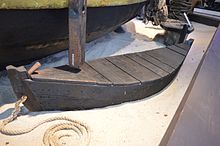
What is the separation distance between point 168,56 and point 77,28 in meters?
0.95

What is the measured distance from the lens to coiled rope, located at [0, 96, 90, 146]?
1214 mm

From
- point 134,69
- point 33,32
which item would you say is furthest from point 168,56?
point 33,32

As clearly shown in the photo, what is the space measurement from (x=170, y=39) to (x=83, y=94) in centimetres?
173

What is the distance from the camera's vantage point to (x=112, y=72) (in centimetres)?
158

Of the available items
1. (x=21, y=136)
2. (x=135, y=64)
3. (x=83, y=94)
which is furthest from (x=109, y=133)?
(x=135, y=64)

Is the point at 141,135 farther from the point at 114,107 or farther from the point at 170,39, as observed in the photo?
the point at 170,39

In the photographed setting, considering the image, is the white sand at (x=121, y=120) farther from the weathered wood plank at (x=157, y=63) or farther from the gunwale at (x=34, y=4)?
the gunwale at (x=34, y=4)

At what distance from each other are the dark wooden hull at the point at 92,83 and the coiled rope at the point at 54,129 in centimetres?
9

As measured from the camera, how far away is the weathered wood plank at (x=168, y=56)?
1940 millimetres

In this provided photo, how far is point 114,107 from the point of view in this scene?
1.53m

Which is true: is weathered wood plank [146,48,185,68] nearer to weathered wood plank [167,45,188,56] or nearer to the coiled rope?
weathered wood plank [167,45,188,56]

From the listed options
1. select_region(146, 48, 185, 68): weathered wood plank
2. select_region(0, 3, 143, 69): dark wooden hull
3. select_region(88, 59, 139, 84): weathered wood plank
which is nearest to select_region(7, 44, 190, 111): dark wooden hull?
select_region(88, 59, 139, 84): weathered wood plank

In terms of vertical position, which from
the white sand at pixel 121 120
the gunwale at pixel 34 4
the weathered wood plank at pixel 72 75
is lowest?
the white sand at pixel 121 120

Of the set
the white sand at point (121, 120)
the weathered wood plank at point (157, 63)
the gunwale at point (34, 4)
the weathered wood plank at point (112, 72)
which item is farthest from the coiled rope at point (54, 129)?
the weathered wood plank at point (157, 63)
